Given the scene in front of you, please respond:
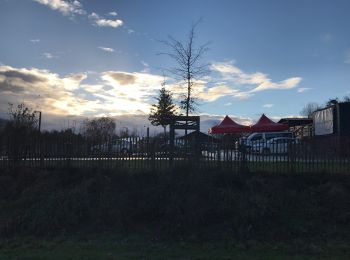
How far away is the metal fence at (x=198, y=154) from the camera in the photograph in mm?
14641

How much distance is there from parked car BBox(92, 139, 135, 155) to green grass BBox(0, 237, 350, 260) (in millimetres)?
4474

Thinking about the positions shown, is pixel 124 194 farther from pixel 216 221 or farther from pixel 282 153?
pixel 282 153

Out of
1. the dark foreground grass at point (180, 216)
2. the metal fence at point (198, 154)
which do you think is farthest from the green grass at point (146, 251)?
the metal fence at point (198, 154)

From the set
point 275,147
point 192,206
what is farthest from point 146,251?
point 275,147

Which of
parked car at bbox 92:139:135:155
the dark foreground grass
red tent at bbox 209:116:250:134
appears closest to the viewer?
the dark foreground grass

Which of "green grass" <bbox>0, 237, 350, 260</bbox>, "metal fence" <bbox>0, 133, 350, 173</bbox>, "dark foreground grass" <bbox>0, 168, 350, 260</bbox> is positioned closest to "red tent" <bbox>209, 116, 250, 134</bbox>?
"metal fence" <bbox>0, 133, 350, 173</bbox>

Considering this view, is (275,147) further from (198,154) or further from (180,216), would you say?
(180,216)

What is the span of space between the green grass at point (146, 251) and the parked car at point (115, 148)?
14.7 ft

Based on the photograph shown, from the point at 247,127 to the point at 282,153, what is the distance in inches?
671

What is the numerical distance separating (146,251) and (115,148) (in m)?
5.93

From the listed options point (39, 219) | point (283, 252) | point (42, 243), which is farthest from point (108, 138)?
point (283, 252)

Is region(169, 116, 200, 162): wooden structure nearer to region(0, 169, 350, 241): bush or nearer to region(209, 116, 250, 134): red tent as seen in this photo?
region(0, 169, 350, 241): bush

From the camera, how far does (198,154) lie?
1490 cm

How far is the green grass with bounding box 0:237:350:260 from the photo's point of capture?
9.98m
